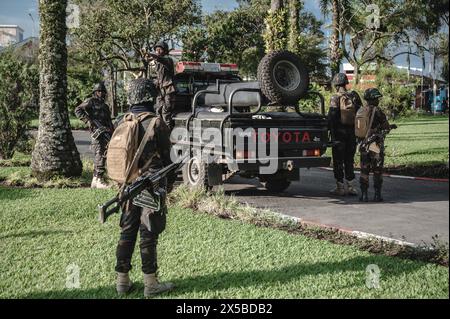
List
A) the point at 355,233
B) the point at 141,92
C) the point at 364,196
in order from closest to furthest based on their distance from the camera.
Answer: the point at 141,92, the point at 355,233, the point at 364,196

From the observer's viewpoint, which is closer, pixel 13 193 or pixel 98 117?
pixel 13 193

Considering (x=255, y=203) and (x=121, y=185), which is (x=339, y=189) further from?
(x=121, y=185)

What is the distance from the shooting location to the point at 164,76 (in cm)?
918

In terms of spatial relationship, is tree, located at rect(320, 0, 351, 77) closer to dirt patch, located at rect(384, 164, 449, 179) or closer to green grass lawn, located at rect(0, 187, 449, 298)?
dirt patch, located at rect(384, 164, 449, 179)

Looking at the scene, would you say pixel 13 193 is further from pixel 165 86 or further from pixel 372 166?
pixel 372 166

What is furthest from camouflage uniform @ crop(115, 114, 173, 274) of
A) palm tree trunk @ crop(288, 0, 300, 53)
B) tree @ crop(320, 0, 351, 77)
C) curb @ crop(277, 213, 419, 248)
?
palm tree trunk @ crop(288, 0, 300, 53)

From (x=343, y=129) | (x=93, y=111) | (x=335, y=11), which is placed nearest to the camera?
(x=343, y=129)

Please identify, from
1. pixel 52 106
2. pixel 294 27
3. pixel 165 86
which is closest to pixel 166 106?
pixel 165 86

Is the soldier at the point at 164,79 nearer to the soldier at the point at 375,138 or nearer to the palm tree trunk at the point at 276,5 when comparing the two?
the soldier at the point at 375,138

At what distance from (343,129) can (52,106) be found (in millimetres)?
5558

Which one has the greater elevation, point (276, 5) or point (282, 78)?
point (276, 5)

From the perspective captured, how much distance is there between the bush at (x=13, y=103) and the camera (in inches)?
520

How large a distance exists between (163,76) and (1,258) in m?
4.58
